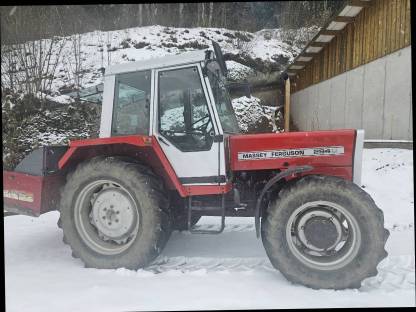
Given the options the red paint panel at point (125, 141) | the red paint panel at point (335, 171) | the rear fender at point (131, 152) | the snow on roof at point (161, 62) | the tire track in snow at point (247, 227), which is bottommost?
the tire track in snow at point (247, 227)

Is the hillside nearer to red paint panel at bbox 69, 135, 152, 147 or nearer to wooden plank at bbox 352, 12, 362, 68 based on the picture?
wooden plank at bbox 352, 12, 362, 68

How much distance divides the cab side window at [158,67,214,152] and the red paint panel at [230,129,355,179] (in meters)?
0.27

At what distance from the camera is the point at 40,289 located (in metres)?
2.56

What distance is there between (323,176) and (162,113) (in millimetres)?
1337

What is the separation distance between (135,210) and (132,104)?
87cm

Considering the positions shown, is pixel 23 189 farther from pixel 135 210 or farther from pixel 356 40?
pixel 356 40

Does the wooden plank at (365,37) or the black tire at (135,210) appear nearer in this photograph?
the black tire at (135,210)

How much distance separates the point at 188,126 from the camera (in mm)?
2908

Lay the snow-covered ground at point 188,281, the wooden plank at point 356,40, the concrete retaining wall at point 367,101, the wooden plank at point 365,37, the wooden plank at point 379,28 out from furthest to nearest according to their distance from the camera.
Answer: the wooden plank at point 356,40 → the wooden plank at point 365,37 → the wooden plank at point 379,28 → the concrete retaining wall at point 367,101 → the snow-covered ground at point 188,281

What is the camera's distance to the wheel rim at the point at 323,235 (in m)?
2.51

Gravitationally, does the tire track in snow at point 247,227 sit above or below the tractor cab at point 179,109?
below

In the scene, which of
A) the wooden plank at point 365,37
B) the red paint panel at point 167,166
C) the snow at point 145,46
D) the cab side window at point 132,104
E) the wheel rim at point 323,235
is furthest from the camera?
the wooden plank at point 365,37

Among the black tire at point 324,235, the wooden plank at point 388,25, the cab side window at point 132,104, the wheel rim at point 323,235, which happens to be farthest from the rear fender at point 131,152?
the wooden plank at point 388,25

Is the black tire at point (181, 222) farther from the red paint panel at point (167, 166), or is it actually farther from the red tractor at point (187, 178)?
the red paint panel at point (167, 166)
